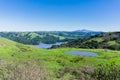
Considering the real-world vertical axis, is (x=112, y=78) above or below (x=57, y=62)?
above

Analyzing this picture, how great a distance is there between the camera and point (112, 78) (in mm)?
26375

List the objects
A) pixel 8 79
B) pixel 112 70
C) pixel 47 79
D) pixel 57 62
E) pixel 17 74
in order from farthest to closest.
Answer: pixel 57 62 < pixel 112 70 < pixel 47 79 < pixel 17 74 < pixel 8 79

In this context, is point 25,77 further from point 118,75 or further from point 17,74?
point 118,75

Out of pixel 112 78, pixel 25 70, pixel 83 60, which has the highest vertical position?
pixel 25 70

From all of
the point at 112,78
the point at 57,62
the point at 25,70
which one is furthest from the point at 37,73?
the point at 57,62

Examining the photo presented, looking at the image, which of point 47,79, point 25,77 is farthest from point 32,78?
point 47,79

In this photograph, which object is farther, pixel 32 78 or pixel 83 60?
pixel 83 60

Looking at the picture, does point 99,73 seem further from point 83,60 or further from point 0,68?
point 83,60

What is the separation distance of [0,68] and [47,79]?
29.0 feet

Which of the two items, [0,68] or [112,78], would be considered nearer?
[112,78]

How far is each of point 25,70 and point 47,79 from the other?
173 inches

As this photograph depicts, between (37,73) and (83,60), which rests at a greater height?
(37,73)

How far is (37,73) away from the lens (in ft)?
72.8

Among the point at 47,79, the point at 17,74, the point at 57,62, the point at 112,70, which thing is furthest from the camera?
the point at 57,62
